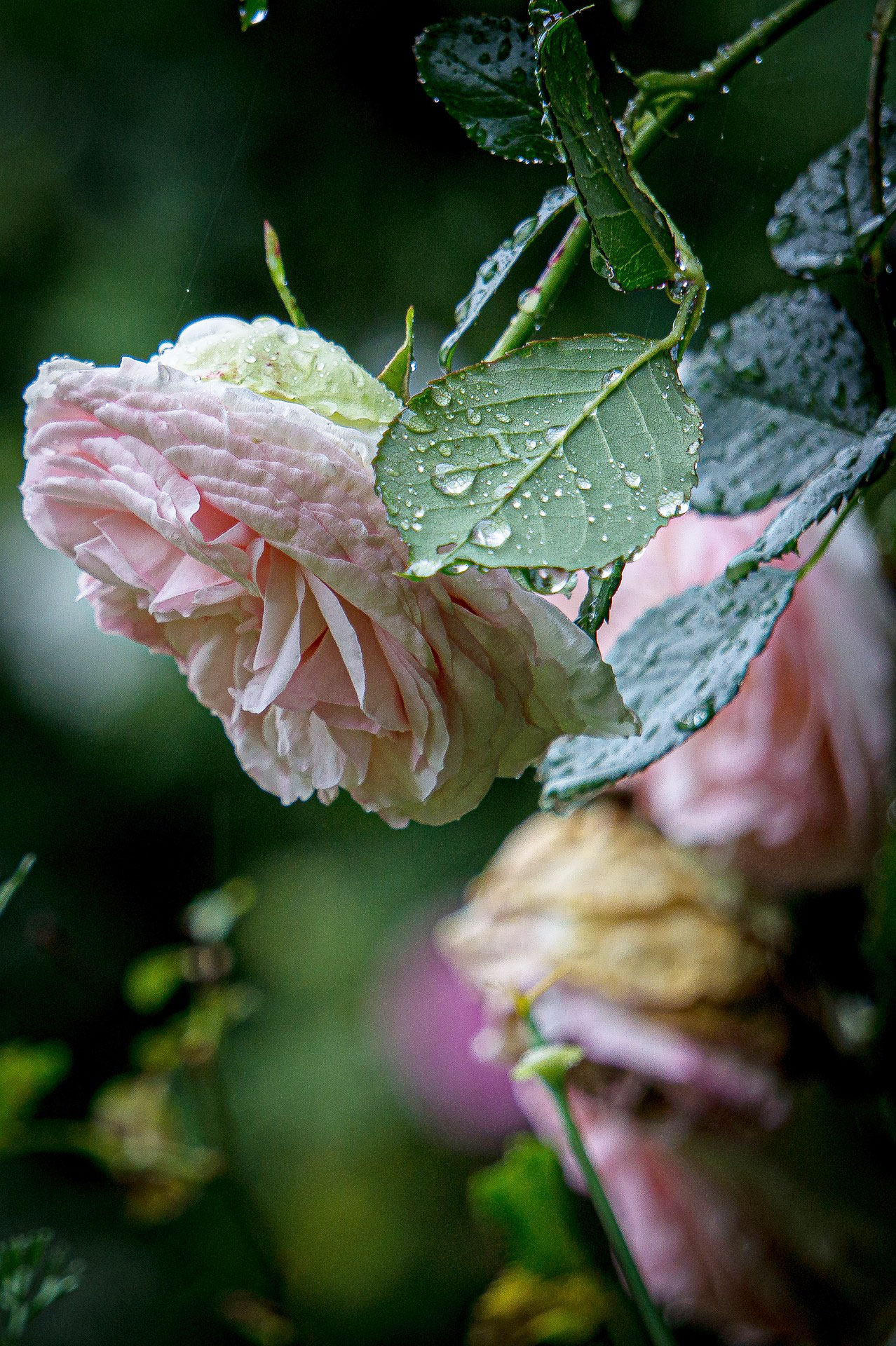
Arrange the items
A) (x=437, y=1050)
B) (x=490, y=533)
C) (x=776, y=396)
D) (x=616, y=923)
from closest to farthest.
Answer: (x=490, y=533)
(x=776, y=396)
(x=616, y=923)
(x=437, y=1050)

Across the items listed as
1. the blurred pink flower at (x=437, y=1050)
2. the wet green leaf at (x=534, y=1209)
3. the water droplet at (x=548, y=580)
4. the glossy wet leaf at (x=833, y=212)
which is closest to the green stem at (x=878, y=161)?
the glossy wet leaf at (x=833, y=212)

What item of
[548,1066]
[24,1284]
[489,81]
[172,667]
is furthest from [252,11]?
[172,667]

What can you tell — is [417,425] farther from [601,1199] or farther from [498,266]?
[601,1199]

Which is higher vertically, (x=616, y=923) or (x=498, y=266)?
(x=498, y=266)

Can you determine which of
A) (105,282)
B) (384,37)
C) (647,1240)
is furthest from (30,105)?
(647,1240)

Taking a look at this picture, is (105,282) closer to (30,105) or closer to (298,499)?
(30,105)

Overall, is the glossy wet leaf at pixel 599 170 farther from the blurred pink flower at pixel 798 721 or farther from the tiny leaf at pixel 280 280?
the blurred pink flower at pixel 798 721
